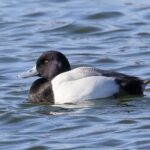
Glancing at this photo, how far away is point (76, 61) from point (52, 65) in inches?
74.4

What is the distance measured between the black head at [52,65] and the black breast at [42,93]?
22 centimetres

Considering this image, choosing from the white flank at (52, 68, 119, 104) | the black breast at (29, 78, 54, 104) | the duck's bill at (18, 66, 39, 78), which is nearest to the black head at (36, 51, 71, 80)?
the duck's bill at (18, 66, 39, 78)

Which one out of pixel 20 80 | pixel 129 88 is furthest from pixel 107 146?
pixel 20 80

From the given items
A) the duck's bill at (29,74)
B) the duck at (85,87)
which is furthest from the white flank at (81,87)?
the duck's bill at (29,74)

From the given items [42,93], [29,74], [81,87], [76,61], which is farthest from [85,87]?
[76,61]

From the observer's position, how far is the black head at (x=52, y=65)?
12516 millimetres

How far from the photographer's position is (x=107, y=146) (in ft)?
32.2

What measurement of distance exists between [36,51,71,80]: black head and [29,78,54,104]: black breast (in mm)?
217

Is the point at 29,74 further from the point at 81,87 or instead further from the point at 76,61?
the point at 76,61

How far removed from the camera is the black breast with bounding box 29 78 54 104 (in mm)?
12219

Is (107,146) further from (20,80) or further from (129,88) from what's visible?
(20,80)

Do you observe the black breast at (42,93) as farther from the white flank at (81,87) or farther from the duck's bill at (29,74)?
the duck's bill at (29,74)

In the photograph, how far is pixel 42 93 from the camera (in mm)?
12305

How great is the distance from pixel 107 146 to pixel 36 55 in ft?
17.3
